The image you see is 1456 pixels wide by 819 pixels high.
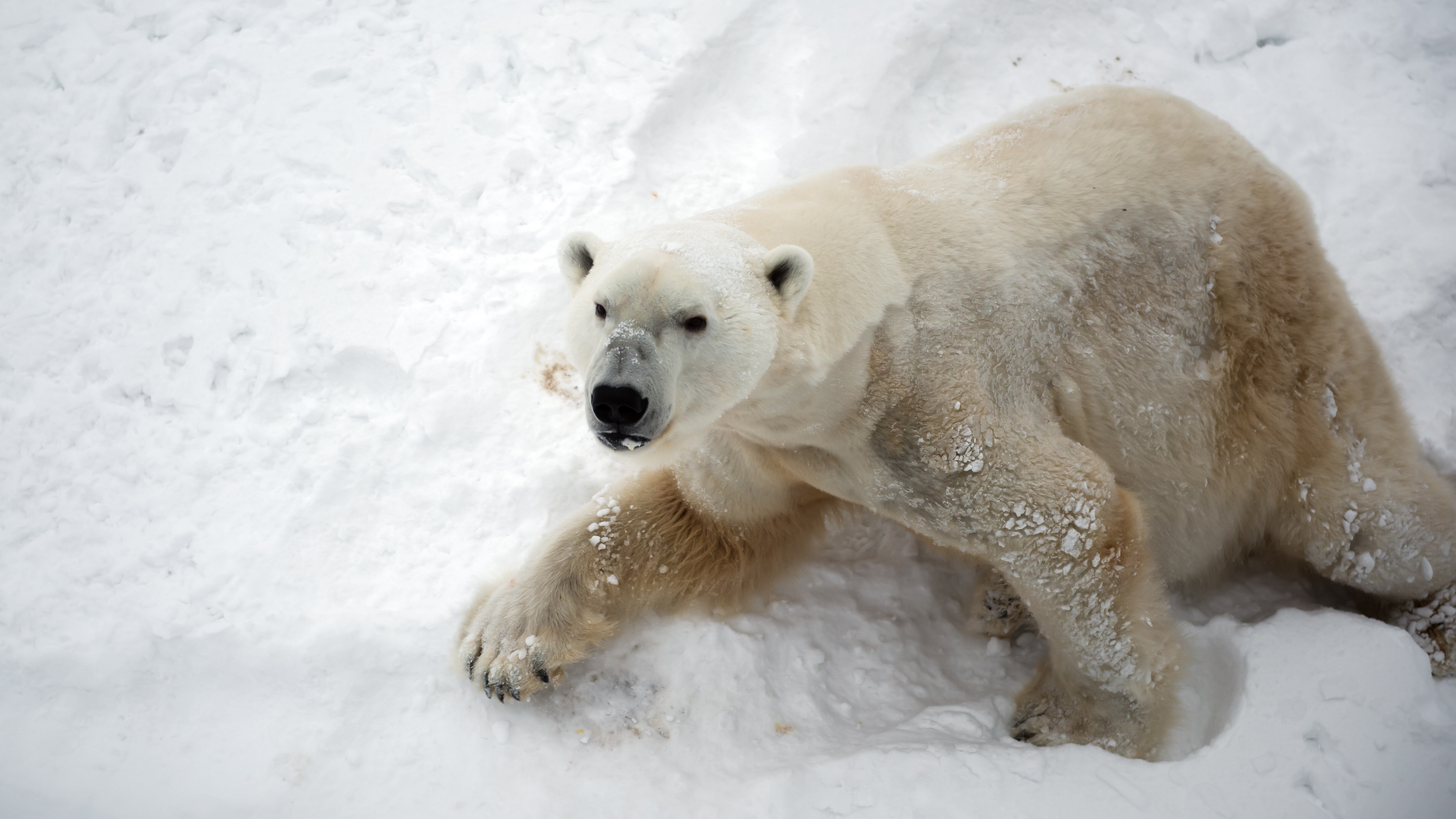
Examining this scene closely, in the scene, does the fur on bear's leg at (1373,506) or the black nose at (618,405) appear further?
the fur on bear's leg at (1373,506)

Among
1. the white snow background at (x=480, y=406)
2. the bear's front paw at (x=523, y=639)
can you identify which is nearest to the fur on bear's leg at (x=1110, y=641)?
the white snow background at (x=480, y=406)

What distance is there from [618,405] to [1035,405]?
4.74 ft

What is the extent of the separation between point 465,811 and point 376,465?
1.49 metres

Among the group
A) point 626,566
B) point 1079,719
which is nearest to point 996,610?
point 1079,719

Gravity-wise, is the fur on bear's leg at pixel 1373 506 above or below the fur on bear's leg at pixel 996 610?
above

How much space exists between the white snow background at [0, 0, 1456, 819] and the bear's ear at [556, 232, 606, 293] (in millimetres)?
1288

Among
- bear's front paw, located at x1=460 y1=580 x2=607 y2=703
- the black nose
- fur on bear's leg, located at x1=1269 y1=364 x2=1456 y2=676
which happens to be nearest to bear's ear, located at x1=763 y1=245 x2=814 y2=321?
the black nose

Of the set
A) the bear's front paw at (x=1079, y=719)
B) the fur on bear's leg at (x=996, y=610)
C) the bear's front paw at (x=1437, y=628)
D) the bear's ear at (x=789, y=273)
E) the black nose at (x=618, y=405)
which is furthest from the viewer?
the fur on bear's leg at (x=996, y=610)

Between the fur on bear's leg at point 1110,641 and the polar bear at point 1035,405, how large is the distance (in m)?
0.01

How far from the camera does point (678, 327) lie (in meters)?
2.25

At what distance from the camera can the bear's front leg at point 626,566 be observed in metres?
3.15

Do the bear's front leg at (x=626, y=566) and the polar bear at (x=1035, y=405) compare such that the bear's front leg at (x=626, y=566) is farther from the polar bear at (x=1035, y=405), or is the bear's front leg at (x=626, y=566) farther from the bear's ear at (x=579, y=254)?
the bear's ear at (x=579, y=254)

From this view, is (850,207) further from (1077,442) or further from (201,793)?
(201,793)

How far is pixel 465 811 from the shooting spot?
2.81 m
